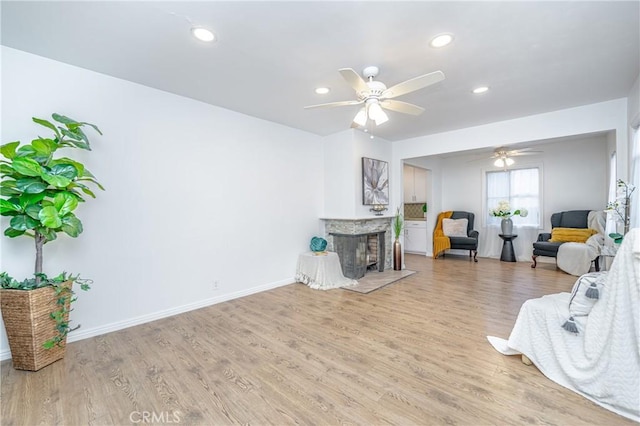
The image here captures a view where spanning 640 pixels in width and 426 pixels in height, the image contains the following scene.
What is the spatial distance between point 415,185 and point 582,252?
3.89 m

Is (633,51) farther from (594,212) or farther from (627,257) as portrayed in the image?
(594,212)

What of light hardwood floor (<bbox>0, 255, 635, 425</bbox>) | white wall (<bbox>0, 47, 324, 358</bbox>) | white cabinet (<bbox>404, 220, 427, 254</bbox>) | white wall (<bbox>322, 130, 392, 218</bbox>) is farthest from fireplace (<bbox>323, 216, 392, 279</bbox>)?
white cabinet (<bbox>404, 220, 427, 254</bbox>)

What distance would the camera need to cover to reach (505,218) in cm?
630

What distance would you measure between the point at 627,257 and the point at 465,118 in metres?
3.12

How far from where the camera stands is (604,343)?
1812mm

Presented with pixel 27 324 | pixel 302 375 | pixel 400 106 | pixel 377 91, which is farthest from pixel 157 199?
pixel 400 106

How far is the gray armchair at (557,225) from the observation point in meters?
5.32

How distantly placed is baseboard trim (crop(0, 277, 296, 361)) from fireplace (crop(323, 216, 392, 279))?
1.27 meters

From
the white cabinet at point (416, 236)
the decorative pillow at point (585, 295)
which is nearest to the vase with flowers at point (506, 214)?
the white cabinet at point (416, 236)

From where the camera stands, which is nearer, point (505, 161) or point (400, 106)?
point (400, 106)

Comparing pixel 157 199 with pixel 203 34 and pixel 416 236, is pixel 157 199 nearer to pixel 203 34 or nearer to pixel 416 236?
pixel 203 34

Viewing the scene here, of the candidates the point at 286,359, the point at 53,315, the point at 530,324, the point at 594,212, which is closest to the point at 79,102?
the point at 53,315

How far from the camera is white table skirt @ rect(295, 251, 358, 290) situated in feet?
14.7

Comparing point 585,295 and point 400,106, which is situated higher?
point 400,106
